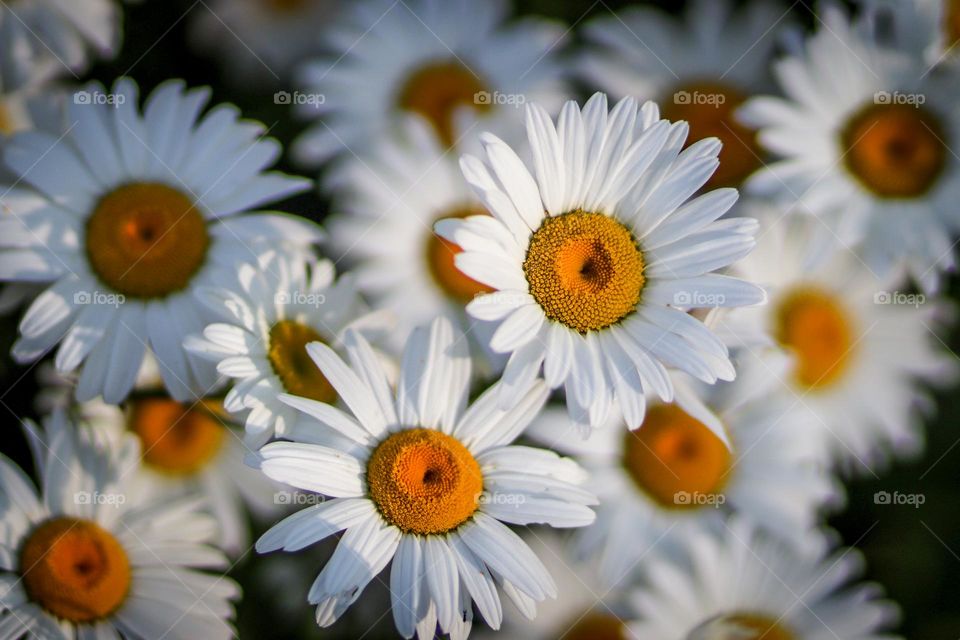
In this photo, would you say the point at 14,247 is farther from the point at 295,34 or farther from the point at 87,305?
the point at 295,34

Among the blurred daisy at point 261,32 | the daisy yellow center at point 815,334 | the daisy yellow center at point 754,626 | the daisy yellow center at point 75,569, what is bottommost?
the daisy yellow center at point 75,569

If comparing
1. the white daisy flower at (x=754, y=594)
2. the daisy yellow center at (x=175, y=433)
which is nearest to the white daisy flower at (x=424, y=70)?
the daisy yellow center at (x=175, y=433)

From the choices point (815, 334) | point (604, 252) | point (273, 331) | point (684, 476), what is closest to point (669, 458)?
point (684, 476)

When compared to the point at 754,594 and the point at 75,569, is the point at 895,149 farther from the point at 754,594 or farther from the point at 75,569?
the point at 75,569

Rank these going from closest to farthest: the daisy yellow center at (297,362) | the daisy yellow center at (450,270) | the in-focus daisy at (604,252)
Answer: the in-focus daisy at (604,252) → the daisy yellow center at (297,362) → the daisy yellow center at (450,270)

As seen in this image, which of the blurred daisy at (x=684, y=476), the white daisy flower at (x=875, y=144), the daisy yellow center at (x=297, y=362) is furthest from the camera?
the white daisy flower at (x=875, y=144)

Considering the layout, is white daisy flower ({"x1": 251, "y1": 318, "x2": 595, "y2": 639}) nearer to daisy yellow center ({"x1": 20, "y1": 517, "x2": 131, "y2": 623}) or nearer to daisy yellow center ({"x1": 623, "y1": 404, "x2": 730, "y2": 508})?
daisy yellow center ({"x1": 623, "y1": 404, "x2": 730, "y2": 508})

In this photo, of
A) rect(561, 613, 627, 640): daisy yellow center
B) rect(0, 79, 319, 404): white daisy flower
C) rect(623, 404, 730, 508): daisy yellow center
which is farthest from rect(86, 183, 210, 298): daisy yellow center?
rect(561, 613, 627, 640): daisy yellow center

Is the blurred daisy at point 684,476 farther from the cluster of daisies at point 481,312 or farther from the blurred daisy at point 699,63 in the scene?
the blurred daisy at point 699,63
